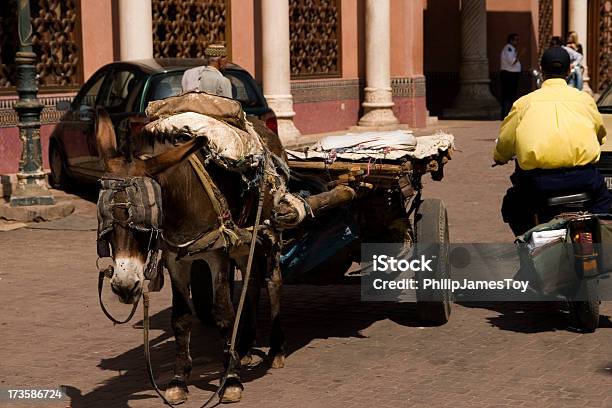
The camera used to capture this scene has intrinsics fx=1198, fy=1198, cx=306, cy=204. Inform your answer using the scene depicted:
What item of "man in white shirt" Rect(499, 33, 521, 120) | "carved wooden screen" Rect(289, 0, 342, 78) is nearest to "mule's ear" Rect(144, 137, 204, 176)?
"carved wooden screen" Rect(289, 0, 342, 78)

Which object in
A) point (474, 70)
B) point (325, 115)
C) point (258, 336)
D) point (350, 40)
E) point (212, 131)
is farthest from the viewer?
point (474, 70)

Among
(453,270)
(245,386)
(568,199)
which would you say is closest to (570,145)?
(568,199)

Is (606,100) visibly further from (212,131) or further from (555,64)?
(212,131)

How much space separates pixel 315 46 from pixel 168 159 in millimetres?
17798

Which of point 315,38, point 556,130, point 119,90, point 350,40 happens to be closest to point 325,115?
point 315,38

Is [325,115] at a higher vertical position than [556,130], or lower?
lower

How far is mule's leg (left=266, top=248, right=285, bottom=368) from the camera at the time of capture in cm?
705

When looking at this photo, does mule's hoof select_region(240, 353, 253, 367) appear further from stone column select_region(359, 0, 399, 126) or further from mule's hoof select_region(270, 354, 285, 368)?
stone column select_region(359, 0, 399, 126)

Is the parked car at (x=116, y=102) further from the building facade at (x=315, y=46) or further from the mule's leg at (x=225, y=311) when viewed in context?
the mule's leg at (x=225, y=311)

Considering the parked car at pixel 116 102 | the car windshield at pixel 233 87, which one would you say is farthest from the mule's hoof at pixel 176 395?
the car windshield at pixel 233 87

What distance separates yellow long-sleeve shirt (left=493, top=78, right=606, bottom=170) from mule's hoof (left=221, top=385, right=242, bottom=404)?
2.73 m

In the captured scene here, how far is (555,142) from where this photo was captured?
7.91 metres

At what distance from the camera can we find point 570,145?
7902 millimetres

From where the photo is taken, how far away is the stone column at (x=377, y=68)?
23719 mm
